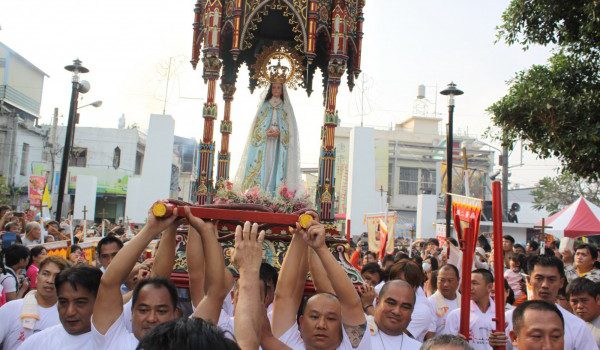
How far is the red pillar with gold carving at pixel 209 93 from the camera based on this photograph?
9.59 m

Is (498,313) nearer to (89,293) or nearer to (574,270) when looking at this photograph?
(89,293)

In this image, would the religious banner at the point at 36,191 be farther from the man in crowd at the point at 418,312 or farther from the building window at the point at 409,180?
the building window at the point at 409,180

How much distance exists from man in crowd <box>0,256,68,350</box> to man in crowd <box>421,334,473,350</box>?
10.8ft

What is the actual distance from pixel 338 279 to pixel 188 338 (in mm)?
2185

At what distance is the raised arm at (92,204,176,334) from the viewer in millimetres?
3549

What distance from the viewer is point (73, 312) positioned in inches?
154

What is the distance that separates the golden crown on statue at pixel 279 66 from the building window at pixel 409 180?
177 ft

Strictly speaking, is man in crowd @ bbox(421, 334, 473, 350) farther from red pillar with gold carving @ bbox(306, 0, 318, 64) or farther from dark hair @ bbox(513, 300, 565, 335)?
red pillar with gold carving @ bbox(306, 0, 318, 64)

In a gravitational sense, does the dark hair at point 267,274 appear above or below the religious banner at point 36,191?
below

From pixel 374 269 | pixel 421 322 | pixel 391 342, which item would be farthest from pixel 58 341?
pixel 374 269

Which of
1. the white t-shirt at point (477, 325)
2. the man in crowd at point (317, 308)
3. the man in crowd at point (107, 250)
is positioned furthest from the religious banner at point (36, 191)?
the man in crowd at point (317, 308)

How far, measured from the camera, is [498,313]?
3859mm

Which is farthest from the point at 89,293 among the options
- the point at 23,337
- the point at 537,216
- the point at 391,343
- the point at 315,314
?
the point at 537,216

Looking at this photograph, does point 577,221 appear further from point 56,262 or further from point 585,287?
point 56,262
